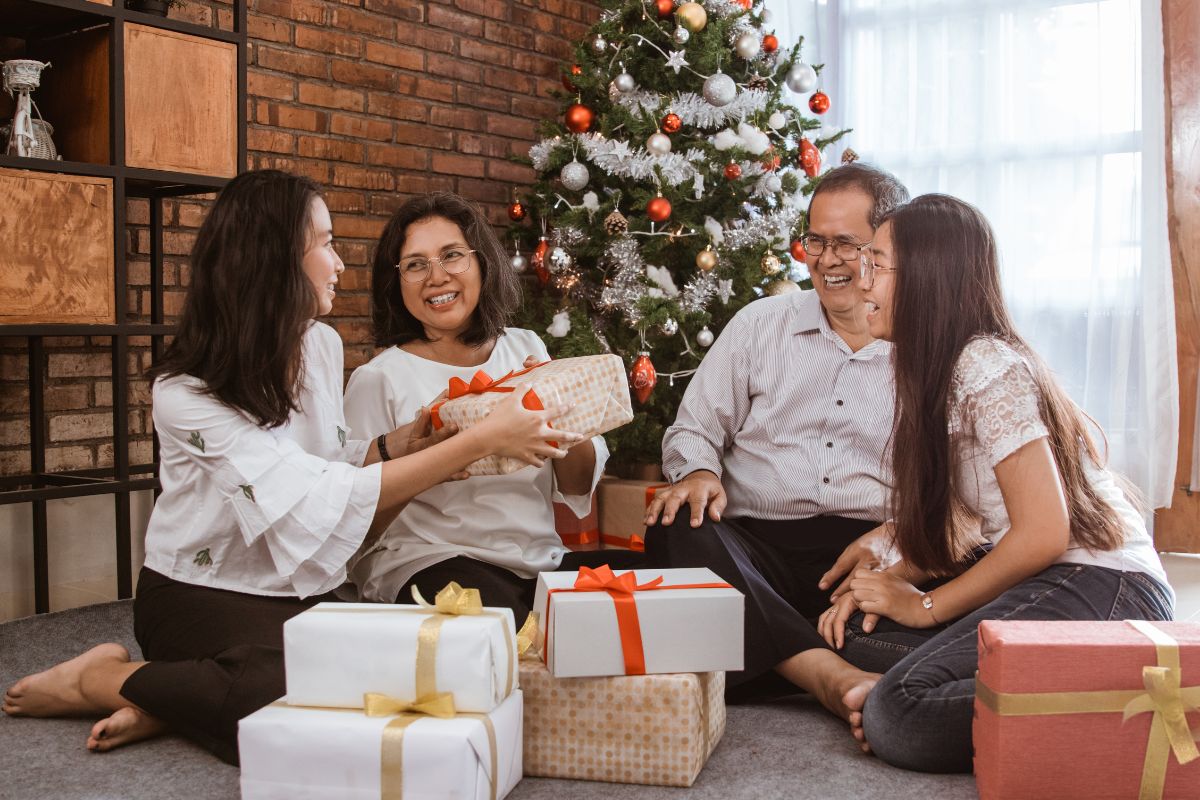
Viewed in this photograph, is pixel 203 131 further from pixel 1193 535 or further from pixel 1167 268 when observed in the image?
pixel 1193 535

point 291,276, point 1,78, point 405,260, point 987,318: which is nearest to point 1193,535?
point 987,318

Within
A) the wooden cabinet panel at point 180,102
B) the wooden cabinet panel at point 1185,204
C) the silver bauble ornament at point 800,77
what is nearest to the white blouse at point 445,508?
the wooden cabinet panel at point 180,102

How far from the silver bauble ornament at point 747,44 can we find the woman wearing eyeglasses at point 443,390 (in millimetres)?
1590

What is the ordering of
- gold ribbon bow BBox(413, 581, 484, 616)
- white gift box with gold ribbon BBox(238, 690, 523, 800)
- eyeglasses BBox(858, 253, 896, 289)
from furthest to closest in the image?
1. eyeglasses BBox(858, 253, 896, 289)
2. gold ribbon bow BBox(413, 581, 484, 616)
3. white gift box with gold ribbon BBox(238, 690, 523, 800)

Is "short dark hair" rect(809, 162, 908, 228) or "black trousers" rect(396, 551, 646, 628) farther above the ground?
"short dark hair" rect(809, 162, 908, 228)

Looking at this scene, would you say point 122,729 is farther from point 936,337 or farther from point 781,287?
point 781,287

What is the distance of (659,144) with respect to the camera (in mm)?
3455

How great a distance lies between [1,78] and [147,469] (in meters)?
1.08

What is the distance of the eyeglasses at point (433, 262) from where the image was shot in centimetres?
223

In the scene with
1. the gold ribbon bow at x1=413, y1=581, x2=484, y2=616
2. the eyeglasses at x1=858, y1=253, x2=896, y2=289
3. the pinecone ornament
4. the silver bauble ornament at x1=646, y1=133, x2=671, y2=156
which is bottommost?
the gold ribbon bow at x1=413, y1=581, x2=484, y2=616

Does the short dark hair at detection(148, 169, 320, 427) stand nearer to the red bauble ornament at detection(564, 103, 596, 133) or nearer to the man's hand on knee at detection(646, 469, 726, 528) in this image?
the man's hand on knee at detection(646, 469, 726, 528)

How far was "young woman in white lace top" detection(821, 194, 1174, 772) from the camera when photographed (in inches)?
66.3

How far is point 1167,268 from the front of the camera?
147 inches

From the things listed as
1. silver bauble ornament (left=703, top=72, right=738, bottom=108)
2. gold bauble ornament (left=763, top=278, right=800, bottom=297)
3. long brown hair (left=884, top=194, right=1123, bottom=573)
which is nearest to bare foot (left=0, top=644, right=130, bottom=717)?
long brown hair (left=884, top=194, right=1123, bottom=573)
